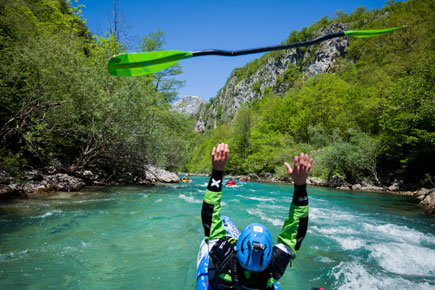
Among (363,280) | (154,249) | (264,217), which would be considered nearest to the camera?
(363,280)

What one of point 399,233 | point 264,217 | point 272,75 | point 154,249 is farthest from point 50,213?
point 272,75

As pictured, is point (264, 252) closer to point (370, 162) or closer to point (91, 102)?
point (91, 102)

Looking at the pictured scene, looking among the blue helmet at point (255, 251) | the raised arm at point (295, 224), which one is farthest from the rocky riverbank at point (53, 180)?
the raised arm at point (295, 224)

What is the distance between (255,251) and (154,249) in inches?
155

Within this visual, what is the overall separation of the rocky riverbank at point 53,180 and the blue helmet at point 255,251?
9.25 m

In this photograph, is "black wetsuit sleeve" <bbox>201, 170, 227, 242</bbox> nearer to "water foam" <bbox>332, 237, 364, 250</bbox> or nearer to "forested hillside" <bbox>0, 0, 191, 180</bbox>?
"water foam" <bbox>332, 237, 364, 250</bbox>

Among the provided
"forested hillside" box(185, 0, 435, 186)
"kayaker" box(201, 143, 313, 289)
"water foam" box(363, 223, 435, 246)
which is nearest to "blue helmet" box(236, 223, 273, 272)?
"kayaker" box(201, 143, 313, 289)

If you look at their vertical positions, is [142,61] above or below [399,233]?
above

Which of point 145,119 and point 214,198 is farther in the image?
point 145,119

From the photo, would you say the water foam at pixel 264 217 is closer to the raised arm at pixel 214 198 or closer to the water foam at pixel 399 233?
the water foam at pixel 399 233

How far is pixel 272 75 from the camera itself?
264 ft

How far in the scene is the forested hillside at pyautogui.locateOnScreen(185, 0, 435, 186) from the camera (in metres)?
17.2

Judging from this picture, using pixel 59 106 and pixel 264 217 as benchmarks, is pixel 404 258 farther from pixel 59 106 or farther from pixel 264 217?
pixel 59 106

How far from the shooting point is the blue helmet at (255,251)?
1.78m
